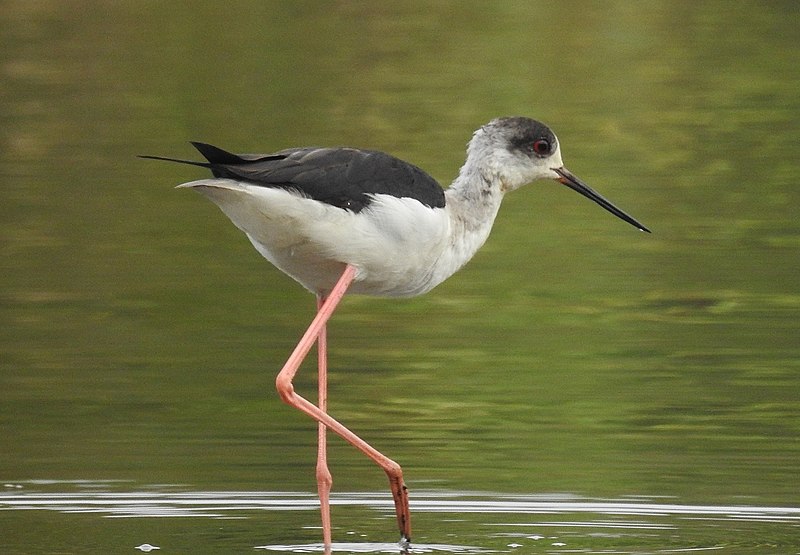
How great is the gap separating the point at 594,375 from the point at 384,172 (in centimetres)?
408

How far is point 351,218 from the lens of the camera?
925 cm

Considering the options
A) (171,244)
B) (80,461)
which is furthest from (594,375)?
(171,244)

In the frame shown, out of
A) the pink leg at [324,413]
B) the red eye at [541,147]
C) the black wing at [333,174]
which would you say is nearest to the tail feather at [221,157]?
the black wing at [333,174]

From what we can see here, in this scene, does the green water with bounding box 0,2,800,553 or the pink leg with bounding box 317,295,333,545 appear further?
the green water with bounding box 0,2,800,553

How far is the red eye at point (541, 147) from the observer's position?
408 inches

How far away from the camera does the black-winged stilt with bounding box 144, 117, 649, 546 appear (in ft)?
29.5

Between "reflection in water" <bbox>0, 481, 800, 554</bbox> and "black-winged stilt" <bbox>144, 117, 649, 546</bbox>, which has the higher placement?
"black-winged stilt" <bbox>144, 117, 649, 546</bbox>

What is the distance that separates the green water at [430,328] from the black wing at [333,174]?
1.51m

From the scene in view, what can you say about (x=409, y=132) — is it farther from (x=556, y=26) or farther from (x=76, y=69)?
(x=556, y=26)

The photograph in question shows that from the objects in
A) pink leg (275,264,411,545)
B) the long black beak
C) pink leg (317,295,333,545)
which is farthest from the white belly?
the long black beak

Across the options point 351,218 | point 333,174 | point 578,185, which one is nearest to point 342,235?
point 351,218

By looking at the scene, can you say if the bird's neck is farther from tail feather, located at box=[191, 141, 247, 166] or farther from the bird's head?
tail feather, located at box=[191, 141, 247, 166]

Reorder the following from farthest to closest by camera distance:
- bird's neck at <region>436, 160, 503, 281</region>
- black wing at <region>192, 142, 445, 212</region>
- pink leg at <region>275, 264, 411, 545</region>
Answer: bird's neck at <region>436, 160, 503, 281</region> < pink leg at <region>275, 264, 411, 545</region> < black wing at <region>192, 142, 445, 212</region>

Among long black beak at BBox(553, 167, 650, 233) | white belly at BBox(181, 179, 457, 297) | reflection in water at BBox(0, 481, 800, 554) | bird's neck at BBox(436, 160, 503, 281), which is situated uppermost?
long black beak at BBox(553, 167, 650, 233)
